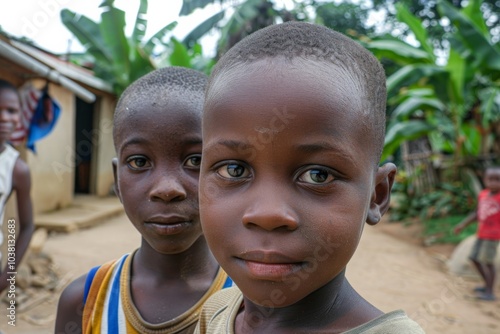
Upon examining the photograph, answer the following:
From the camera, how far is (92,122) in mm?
11523

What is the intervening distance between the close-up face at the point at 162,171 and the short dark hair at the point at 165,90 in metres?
0.02

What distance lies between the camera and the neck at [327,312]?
0.93 meters

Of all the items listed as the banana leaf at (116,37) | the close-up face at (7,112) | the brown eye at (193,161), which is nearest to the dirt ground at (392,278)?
the close-up face at (7,112)

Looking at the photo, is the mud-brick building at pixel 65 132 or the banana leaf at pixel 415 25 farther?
the banana leaf at pixel 415 25

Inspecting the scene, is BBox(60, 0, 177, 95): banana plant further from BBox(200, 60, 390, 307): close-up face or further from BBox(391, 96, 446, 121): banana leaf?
BBox(200, 60, 390, 307): close-up face

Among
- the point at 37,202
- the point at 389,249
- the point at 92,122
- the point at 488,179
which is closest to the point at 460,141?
the point at 389,249

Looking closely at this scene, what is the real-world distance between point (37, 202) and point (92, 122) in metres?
3.77

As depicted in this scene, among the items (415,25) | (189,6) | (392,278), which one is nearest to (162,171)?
(392,278)

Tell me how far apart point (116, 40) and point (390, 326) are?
7.89 m

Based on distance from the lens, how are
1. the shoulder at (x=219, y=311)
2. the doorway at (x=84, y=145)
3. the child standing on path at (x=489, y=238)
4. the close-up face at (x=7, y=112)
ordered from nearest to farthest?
1. the shoulder at (x=219, y=311)
2. the close-up face at (x=7, y=112)
3. the child standing on path at (x=489, y=238)
4. the doorway at (x=84, y=145)

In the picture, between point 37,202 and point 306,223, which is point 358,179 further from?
point 37,202

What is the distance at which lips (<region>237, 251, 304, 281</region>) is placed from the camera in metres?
0.82

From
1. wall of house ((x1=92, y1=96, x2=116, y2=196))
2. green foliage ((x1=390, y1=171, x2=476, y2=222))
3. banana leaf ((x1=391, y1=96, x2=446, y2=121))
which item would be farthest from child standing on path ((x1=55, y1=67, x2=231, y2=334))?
wall of house ((x1=92, y1=96, x2=116, y2=196))

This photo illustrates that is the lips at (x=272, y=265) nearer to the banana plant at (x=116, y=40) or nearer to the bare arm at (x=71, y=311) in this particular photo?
the bare arm at (x=71, y=311)
